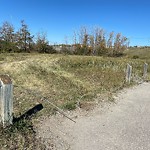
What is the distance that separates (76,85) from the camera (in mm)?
7621

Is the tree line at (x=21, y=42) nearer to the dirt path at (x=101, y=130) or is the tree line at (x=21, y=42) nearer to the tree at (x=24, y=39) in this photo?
the tree at (x=24, y=39)

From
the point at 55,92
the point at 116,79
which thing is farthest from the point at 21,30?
the point at 55,92

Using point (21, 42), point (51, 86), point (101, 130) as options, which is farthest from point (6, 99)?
point (21, 42)

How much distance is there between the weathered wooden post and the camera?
3.42 meters

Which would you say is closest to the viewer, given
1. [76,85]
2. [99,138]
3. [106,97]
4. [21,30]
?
[99,138]

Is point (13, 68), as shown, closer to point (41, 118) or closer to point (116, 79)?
point (116, 79)

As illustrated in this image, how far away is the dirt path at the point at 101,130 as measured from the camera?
3414mm

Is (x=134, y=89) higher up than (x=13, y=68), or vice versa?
(x=13, y=68)

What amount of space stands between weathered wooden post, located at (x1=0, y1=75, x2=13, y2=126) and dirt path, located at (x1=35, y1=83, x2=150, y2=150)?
66cm

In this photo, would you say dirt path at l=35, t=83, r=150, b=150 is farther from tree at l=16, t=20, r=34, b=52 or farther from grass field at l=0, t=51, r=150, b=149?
tree at l=16, t=20, r=34, b=52

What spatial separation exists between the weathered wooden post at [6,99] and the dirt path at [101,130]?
25.8 inches

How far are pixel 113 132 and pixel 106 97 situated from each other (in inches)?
96.9

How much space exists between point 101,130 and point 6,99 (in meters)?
1.95

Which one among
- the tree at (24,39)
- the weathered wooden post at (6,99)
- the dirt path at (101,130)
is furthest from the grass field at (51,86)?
the tree at (24,39)
